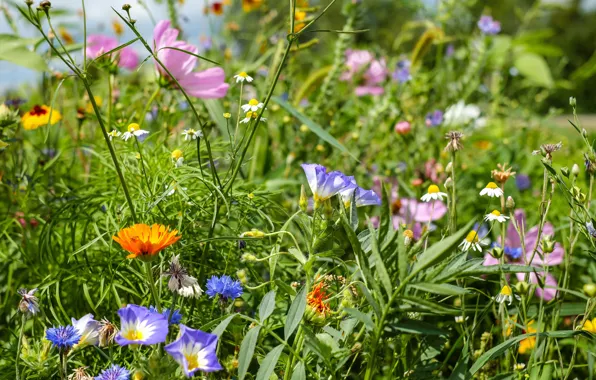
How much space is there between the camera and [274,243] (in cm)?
82

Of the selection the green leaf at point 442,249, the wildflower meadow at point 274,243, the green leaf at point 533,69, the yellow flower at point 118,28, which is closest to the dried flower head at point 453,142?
the wildflower meadow at point 274,243

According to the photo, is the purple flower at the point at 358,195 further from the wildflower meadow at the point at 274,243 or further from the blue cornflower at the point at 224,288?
the blue cornflower at the point at 224,288

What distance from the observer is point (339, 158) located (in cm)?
138

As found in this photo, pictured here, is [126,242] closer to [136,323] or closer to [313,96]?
[136,323]

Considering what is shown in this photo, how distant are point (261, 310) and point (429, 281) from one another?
0.51 feet

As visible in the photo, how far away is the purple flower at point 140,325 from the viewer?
1.71 feet

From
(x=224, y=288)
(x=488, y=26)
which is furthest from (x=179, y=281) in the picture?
(x=488, y=26)

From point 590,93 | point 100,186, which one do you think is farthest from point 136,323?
point 590,93

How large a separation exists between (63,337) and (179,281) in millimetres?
115

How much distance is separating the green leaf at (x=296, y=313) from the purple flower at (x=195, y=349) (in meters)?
0.07

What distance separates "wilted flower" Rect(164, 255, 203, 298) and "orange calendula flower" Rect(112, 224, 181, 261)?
0.04 meters

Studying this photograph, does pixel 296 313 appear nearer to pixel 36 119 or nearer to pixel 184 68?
pixel 184 68

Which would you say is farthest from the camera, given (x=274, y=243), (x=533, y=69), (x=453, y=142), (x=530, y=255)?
(x=533, y=69)

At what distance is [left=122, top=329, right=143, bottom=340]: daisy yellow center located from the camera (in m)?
0.53
